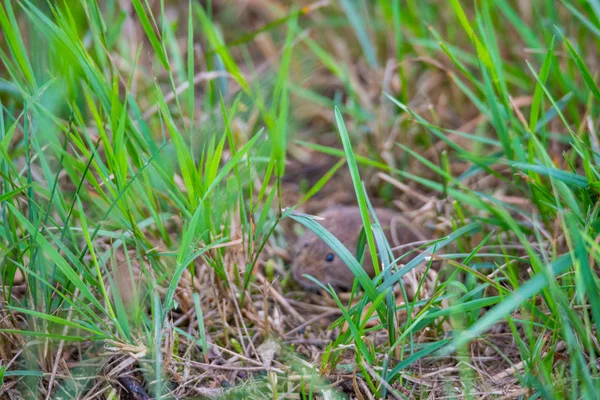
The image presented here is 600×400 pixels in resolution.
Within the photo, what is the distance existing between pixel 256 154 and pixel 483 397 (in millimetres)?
1447

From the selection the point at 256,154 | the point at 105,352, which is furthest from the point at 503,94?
the point at 105,352

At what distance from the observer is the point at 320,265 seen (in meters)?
3.22

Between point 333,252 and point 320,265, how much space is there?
0.10m

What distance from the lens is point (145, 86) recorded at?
13.3 feet

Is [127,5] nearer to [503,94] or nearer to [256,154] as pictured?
[256,154]

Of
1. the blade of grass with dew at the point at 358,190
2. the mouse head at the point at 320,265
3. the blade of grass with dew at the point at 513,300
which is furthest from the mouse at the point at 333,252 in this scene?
the blade of grass with dew at the point at 513,300

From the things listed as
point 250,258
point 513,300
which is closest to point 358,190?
point 250,258

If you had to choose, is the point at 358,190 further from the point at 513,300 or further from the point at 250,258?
the point at 513,300

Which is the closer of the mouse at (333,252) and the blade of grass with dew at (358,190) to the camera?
the blade of grass with dew at (358,190)

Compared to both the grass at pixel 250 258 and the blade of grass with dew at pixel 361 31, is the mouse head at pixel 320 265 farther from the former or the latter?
the blade of grass with dew at pixel 361 31

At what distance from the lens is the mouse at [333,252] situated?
A: 3.18 meters

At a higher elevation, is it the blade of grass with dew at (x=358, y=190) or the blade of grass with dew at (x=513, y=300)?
the blade of grass with dew at (x=358, y=190)

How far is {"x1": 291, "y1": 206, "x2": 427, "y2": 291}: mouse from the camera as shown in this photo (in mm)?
3176

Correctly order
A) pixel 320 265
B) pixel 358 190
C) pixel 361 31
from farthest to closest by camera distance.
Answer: pixel 361 31 → pixel 320 265 → pixel 358 190
